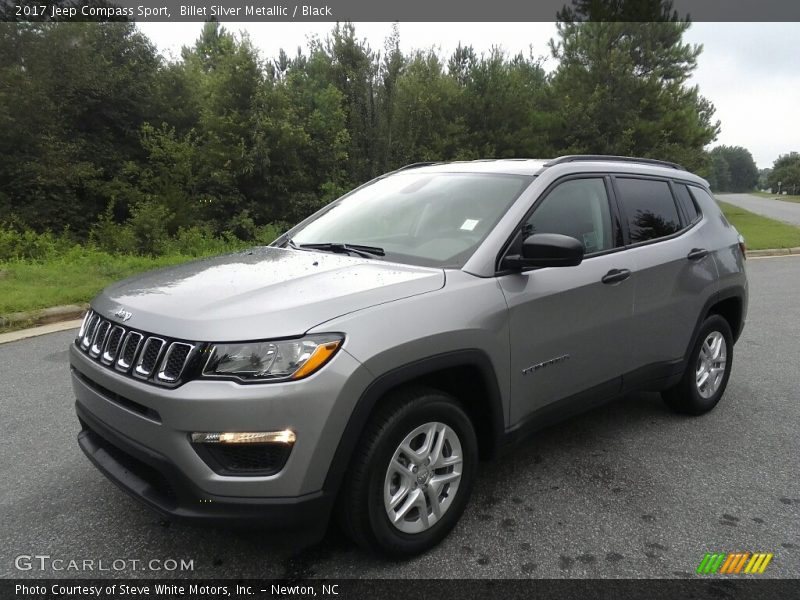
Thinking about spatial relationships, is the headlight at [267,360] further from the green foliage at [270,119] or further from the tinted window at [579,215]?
the green foliage at [270,119]

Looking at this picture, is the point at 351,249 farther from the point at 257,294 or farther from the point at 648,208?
the point at 648,208

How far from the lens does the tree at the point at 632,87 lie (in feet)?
89.9

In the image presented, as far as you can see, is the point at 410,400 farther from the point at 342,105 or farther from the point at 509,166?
the point at 342,105

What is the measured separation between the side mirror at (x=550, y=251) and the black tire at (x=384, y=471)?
74 cm

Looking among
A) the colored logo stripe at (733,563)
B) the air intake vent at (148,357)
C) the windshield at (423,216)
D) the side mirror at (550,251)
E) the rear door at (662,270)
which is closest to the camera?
the air intake vent at (148,357)

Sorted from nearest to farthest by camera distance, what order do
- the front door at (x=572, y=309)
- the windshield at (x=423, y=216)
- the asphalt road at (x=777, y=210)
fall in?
the front door at (x=572, y=309) < the windshield at (x=423, y=216) < the asphalt road at (x=777, y=210)

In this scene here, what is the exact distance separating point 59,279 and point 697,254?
27.0ft

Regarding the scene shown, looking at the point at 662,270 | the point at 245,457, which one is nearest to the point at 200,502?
the point at 245,457

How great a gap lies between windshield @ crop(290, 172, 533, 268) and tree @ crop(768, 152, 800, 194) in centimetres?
13687

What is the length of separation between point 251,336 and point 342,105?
25.2m

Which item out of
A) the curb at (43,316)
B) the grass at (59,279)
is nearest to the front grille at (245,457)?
the curb at (43,316)

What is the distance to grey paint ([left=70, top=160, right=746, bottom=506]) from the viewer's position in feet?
6.63

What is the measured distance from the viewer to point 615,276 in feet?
10.4

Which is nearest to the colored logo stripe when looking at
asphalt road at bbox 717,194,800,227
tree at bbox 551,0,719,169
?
tree at bbox 551,0,719,169
